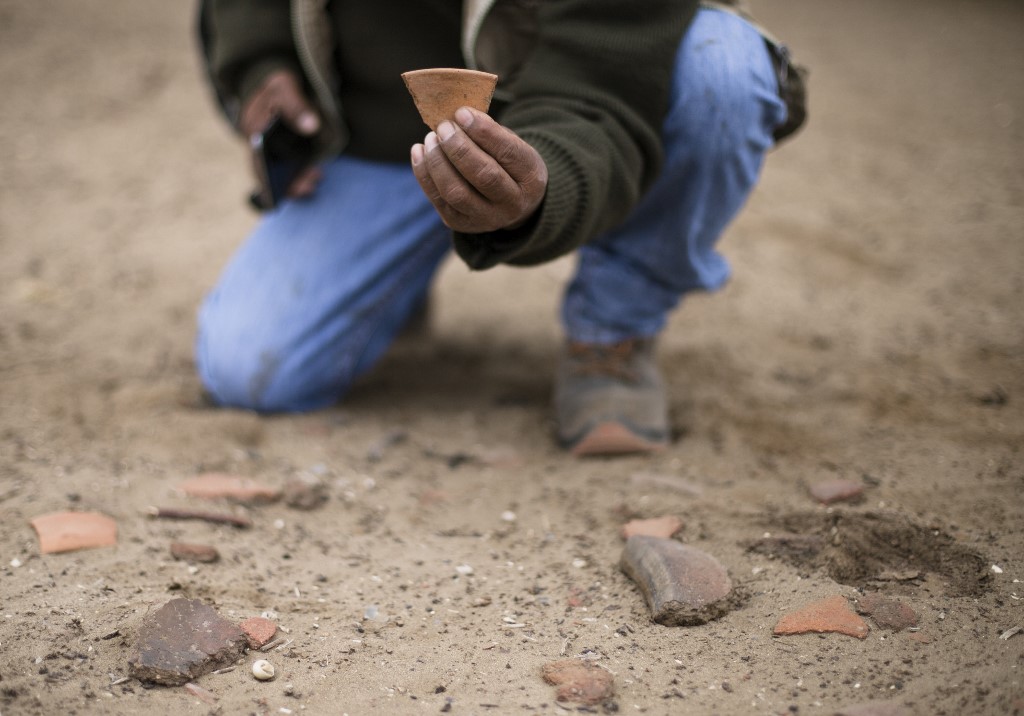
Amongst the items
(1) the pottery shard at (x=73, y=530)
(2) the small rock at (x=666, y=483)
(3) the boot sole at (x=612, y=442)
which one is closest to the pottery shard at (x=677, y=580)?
(2) the small rock at (x=666, y=483)

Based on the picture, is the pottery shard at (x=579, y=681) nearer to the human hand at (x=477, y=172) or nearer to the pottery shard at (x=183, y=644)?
the pottery shard at (x=183, y=644)

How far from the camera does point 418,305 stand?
238 centimetres

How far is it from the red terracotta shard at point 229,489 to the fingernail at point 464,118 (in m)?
0.83

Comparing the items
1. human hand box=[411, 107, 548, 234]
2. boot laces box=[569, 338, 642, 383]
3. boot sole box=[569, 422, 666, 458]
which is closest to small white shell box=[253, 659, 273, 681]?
human hand box=[411, 107, 548, 234]

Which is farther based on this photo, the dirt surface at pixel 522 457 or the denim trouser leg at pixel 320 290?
the denim trouser leg at pixel 320 290

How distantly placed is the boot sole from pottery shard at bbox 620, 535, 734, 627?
0.44m

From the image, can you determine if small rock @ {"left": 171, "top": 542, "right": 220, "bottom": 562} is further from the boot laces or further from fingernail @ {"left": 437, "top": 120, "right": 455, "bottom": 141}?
the boot laces

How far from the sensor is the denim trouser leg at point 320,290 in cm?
200

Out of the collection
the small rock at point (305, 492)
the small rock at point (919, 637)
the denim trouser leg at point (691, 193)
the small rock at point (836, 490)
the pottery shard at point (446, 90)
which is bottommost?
the small rock at point (305, 492)

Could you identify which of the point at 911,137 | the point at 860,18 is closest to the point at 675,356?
the point at 911,137

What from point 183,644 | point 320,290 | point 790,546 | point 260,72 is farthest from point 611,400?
point 260,72

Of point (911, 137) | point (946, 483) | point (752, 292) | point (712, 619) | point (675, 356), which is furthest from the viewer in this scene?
point (911, 137)

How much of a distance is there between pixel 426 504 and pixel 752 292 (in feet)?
4.41

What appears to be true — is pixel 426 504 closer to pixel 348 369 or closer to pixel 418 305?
pixel 348 369
